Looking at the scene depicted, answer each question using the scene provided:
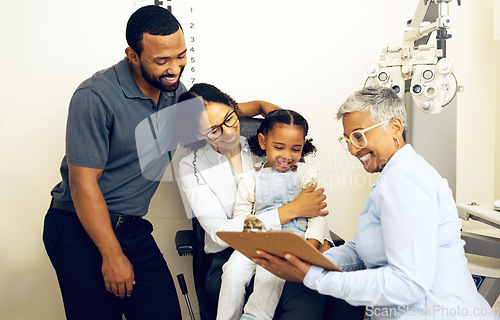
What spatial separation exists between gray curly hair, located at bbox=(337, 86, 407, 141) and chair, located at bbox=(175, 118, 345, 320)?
2.18 feet

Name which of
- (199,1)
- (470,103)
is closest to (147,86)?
(199,1)

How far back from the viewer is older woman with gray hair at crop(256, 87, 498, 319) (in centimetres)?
111

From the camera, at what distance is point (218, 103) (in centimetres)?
180

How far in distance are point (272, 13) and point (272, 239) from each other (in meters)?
1.51

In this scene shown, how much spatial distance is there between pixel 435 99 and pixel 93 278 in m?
1.51

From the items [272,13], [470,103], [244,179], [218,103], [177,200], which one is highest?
[272,13]

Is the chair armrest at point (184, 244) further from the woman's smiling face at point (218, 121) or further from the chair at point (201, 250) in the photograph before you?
Answer: the woman's smiling face at point (218, 121)

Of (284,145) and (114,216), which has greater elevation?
(284,145)

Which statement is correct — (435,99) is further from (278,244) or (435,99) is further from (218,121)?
(278,244)

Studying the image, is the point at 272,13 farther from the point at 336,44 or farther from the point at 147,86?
the point at 147,86

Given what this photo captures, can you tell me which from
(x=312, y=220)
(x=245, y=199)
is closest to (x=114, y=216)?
(x=245, y=199)

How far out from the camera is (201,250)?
186 centimetres

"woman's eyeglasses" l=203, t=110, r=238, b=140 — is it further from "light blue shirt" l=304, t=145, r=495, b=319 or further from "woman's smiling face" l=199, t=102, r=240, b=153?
"light blue shirt" l=304, t=145, r=495, b=319

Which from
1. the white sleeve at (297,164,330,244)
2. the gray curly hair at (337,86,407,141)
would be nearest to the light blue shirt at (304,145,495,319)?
the gray curly hair at (337,86,407,141)
